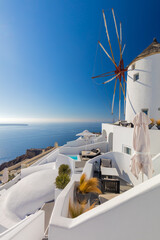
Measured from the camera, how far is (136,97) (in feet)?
38.1

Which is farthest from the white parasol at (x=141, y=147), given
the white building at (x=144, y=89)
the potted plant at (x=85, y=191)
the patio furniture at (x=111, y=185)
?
the white building at (x=144, y=89)

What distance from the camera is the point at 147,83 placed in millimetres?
10531

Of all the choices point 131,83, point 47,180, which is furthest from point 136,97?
point 47,180

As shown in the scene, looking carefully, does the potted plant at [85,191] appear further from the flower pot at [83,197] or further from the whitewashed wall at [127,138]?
the whitewashed wall at [127,138]

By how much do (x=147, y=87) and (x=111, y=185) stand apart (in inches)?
380

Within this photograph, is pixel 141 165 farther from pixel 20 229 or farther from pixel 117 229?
pixel 20 229

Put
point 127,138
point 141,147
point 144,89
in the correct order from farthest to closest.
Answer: point 144,89, point 127,138, point 141,147

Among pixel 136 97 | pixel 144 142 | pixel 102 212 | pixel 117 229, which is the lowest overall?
pixel 117 229

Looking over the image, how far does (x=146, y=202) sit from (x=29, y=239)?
2615 millimetres

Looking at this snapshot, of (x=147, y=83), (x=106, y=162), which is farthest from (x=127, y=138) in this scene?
(x=147, y=83)

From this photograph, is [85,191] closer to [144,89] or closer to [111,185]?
[111,185]

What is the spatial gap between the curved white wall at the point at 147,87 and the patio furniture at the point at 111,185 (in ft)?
22.9

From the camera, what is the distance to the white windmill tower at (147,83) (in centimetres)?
1005

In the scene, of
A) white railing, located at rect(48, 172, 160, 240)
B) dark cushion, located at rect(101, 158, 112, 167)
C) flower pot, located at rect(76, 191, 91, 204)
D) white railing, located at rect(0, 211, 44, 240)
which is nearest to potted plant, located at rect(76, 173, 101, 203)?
flower pot, located at rect(76, 191, 91, 204)
